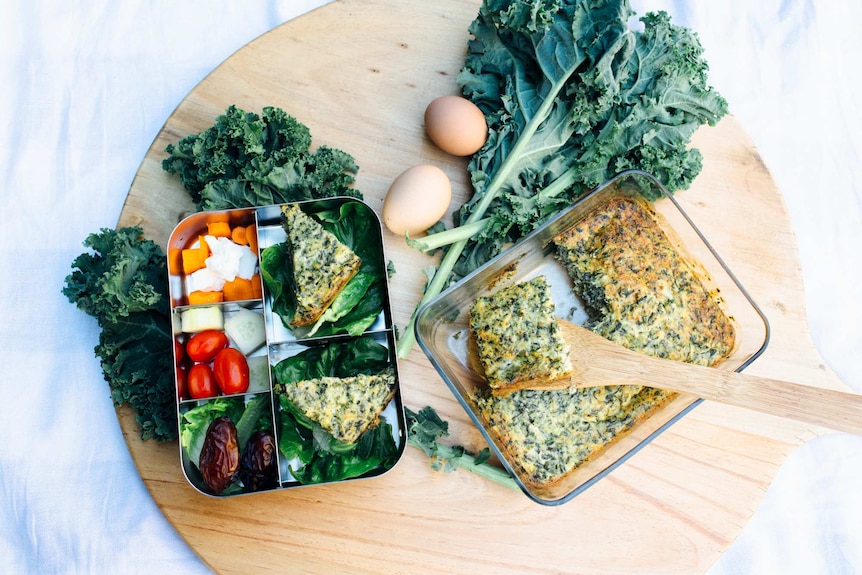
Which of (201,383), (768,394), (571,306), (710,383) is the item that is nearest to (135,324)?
(201,383)

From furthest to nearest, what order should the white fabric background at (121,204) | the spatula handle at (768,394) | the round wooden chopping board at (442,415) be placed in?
the white fabric background at (121,204) → the round wooden chopping board at (442,415) → the spatula handle at (768,394)

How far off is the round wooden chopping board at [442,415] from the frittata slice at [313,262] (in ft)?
0.73

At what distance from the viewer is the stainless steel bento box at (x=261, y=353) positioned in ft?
6.69

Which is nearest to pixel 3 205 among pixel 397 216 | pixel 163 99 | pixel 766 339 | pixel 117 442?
pixel 163 99

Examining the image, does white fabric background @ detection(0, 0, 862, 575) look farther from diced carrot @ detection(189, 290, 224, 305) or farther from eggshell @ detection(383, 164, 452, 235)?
eggshell @ detection(383, 164, 452, 235)

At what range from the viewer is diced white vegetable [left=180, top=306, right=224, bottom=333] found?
2109 mm

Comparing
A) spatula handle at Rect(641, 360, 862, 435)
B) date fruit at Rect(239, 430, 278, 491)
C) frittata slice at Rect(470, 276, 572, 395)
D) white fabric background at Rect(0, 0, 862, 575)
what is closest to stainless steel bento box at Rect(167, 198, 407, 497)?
date fruit at Rect(239, 430, 278, 491)

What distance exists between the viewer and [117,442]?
238 cm

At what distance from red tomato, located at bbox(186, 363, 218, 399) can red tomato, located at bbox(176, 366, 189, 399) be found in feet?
0.04

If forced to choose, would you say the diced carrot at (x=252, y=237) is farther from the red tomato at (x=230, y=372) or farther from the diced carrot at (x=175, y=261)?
the red tomato at (x=230, y=372)

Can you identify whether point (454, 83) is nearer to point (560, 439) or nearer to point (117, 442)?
point (560, 439)

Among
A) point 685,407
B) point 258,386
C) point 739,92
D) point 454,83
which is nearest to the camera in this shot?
point 685,407

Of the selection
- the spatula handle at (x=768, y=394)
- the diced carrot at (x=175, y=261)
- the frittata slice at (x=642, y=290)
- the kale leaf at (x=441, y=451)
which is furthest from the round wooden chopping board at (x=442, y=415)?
the spatula handle at (x=768, y=394)

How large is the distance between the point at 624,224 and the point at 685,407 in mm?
586
